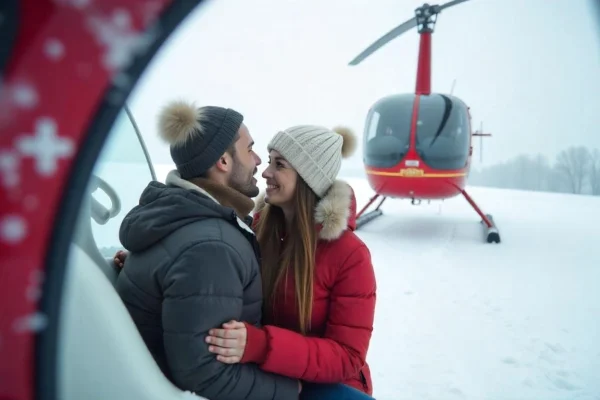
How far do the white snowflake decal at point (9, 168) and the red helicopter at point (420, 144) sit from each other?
6205 mm

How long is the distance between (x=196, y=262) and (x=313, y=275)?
0.51 meters

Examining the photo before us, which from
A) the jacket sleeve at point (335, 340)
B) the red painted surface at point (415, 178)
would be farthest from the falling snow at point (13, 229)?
the red painted surface at point (415, 178)

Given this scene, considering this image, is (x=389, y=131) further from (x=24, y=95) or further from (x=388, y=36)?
(x=24, y=95)

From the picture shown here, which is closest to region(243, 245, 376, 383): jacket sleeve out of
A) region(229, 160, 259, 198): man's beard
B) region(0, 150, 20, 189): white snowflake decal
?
region(229, 160, 259, 198): man's beard

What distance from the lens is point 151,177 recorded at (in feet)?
7.80

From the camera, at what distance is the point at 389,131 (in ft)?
21.5

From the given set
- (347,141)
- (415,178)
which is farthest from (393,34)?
(347,141)

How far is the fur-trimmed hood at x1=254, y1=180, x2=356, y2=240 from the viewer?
1.49 m

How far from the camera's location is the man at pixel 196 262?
1077mm

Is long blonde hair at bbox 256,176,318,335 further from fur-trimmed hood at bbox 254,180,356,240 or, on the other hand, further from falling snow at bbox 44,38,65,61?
falling snow at bbox 44,38,65,61

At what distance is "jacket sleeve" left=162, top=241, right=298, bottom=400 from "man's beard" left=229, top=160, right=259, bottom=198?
39cm

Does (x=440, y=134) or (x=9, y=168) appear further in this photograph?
(x=440, y=134)

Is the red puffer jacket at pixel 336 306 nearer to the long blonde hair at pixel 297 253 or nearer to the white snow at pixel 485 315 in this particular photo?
the long blonde hair at pixel 297 253

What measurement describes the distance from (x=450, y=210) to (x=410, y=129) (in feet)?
14.5
